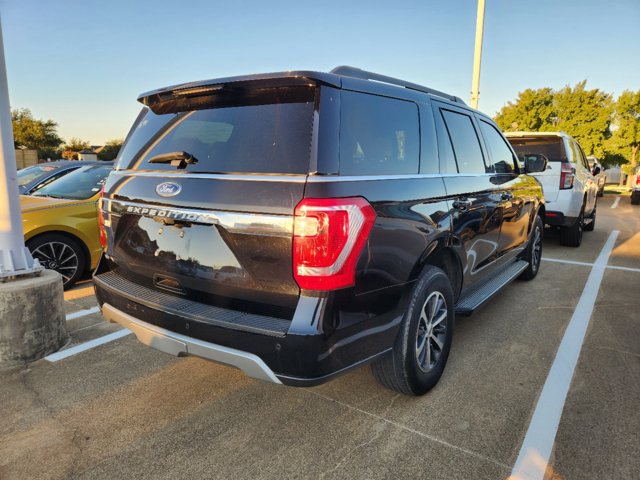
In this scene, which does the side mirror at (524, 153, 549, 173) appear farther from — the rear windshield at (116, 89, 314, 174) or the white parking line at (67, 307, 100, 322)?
the white parking line at (67, 307, 100, 322)

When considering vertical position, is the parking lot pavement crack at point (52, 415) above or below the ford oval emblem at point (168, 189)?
below

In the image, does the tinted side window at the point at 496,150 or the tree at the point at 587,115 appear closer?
the tinted side window at the point at 496,150

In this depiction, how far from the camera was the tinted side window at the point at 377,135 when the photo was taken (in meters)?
2.27

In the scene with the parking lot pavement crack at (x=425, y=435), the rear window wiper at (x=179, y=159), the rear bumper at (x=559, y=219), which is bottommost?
the parking lot pavement crack at (x=425, y=435)

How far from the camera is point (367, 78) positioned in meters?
2.67

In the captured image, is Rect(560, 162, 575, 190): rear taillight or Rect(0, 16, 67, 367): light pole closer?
Rect(0, 16, 67, 367): light pole

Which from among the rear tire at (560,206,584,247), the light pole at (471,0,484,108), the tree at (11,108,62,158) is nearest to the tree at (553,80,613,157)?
the light pole at (471,0,484,108)

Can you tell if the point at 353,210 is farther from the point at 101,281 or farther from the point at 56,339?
the point at 56,339

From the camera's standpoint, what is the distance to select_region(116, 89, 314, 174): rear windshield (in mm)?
2182

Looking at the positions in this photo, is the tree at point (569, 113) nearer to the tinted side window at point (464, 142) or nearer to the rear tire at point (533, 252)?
the rear tire at point (533, 252)

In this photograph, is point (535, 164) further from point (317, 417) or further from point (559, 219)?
point (317, 417)

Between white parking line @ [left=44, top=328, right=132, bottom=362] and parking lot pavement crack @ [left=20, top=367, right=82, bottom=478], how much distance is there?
22 cm

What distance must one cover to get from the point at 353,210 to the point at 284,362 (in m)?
0.78

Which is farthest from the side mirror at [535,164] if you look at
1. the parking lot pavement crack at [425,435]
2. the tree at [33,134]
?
the tree at [33,134]
